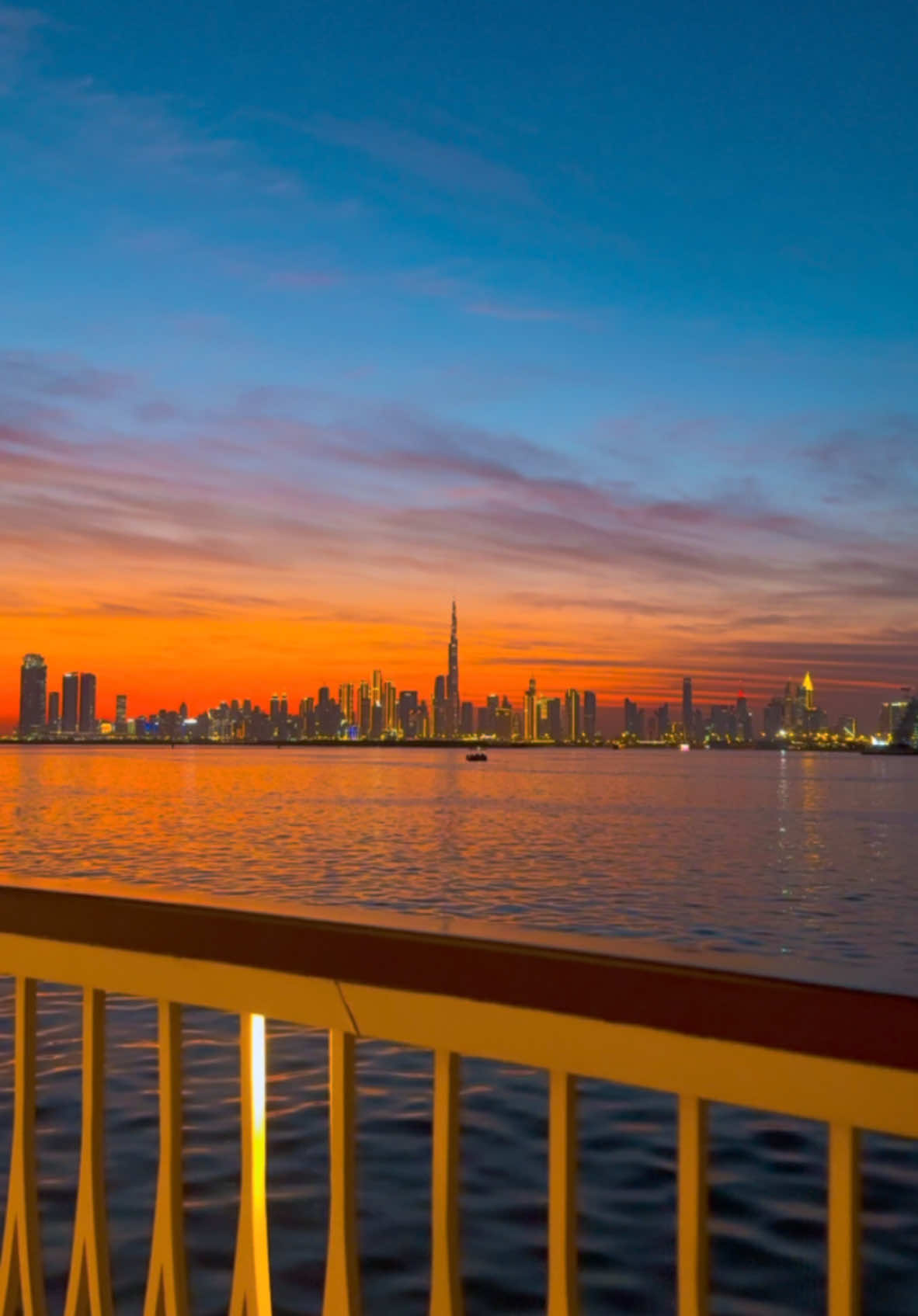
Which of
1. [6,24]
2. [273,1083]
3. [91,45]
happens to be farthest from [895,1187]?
[91,45]

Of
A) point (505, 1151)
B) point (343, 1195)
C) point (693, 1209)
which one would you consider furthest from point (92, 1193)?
point (505, 1151)

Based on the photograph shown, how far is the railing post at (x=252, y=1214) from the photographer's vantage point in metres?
1.87

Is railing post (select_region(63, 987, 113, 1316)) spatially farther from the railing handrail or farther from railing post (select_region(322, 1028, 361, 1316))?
railing post (select_region(322, 1028, 361, 1316))

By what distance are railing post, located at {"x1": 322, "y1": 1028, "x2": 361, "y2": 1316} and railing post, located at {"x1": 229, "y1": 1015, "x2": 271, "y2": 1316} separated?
153mm

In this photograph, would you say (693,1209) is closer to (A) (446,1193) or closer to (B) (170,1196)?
(A) (446,1193)

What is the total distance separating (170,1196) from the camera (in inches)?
75.7

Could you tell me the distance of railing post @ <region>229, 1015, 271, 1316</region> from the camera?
1.87m

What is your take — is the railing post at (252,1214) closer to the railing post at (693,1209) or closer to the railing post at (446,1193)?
the railing post at (446,1193)

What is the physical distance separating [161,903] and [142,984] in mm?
138

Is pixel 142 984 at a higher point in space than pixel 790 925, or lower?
higher

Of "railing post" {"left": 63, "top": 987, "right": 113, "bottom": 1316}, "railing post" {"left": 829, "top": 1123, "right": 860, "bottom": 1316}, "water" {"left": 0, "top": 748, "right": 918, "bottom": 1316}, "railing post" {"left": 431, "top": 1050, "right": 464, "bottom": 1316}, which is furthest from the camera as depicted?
"water" {"left": 0, "top": 748, "right": 918, "bottom": 1316}

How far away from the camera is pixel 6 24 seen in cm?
1136

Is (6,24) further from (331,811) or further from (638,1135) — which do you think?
(331,811)

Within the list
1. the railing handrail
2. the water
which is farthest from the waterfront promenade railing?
the water
